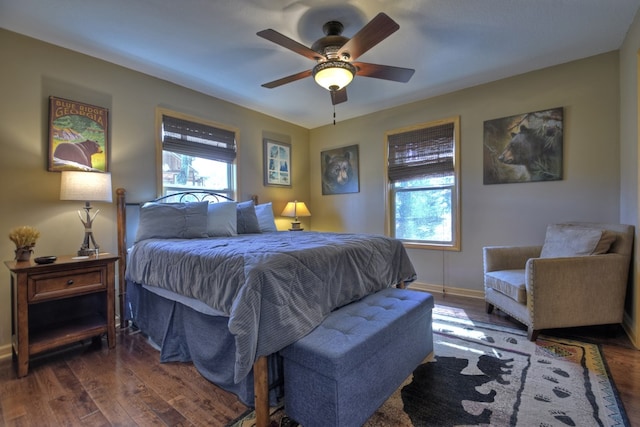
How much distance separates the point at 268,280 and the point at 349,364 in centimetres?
55

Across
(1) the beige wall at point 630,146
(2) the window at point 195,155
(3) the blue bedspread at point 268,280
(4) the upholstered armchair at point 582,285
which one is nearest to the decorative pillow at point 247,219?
(2) the window at point 195,155

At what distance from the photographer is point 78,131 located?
2592 mm

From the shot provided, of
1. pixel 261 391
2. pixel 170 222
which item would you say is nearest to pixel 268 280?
pixel 261 391

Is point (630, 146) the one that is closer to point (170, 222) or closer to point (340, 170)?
point (340, 170)

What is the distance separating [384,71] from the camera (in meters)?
2.37

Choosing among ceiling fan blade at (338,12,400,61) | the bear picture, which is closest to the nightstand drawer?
ceiling fan blade at (338,12,400,61)

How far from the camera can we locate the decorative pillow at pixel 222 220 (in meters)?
2.90

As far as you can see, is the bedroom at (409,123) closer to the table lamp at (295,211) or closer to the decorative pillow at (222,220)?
the table lamp at (295,211)

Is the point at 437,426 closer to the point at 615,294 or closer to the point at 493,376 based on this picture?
the point at 493,376

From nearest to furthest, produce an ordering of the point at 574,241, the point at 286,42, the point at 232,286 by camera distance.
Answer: the point at 232,286
the point at 286,42
the point at 574,241

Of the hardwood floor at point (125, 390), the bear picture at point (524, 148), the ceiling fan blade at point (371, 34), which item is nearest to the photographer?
the hardwood floor at point (125, 390)

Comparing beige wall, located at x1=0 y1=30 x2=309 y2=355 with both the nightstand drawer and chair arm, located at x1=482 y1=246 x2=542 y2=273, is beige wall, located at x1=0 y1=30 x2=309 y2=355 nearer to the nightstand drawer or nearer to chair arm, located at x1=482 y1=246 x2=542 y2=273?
the nightstand drawer

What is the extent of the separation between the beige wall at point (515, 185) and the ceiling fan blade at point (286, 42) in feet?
7.42

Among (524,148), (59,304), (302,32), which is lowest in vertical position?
(59,304)
